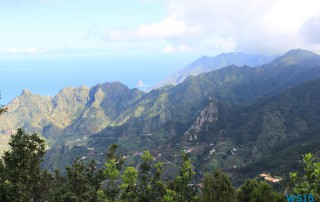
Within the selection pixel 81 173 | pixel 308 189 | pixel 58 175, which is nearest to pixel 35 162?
pixel 81 173

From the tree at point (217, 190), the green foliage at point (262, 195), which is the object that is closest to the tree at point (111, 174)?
the tree at point (217, 190)

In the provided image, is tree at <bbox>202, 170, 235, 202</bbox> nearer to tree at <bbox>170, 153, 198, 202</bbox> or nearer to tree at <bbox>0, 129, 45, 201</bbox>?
tree at <bbox>170, 153, 198, 202</bbox>

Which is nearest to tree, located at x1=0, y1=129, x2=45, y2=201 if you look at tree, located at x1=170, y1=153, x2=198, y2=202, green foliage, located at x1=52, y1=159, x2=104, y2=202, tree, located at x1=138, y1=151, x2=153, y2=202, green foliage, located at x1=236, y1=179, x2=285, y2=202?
green foliage, located at x1=52, y1=159, x2=104, y2=202

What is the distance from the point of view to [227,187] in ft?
139

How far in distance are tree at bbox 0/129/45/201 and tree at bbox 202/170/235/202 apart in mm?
19961

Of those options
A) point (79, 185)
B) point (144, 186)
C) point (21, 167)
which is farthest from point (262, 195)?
point (21, 167)

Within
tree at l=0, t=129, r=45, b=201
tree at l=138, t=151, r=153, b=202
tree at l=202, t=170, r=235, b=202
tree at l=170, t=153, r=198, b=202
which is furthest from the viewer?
tree at l=202, t=170, r=235, b=202

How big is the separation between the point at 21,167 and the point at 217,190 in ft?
74.3

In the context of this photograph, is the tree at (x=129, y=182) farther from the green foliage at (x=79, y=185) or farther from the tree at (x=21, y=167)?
the tree at (x=21, y=167)

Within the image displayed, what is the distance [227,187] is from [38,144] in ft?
76.5

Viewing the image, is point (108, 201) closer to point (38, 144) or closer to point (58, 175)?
point (38, 144)

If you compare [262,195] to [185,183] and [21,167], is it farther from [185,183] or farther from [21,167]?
[21,167]

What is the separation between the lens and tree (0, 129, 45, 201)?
32.5 meters

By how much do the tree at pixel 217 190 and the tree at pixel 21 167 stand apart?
19961 mm
